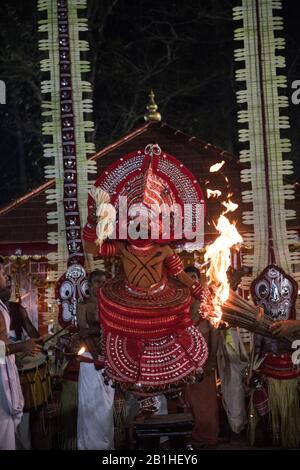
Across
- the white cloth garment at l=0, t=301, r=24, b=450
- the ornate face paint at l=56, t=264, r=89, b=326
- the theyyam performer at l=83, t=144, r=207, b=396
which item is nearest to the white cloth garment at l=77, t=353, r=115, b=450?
the ornate face paint at l=56, t=264, r=89, b=326

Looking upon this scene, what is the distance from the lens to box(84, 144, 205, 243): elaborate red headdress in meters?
8.20

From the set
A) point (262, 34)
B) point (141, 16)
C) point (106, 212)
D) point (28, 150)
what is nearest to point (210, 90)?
point (141, 16)

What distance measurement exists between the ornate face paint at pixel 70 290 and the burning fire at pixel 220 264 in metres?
1.45

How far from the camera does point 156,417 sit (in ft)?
25.5

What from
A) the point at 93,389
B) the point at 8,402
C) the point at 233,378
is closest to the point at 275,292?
the point at 233,378

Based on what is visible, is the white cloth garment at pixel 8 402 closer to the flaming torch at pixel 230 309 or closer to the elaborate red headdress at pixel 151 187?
the elaborate red headdress at pixel 151 187

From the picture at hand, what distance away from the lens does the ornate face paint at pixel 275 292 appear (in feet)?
29.8

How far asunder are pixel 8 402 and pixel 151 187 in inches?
85.3

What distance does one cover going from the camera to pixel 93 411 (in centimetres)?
899

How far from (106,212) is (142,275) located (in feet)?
2.04

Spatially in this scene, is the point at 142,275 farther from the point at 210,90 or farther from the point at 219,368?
→ the point at 210,90

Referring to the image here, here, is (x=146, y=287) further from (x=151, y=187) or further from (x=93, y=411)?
(x=93, y=411)

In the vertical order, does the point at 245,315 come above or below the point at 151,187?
below

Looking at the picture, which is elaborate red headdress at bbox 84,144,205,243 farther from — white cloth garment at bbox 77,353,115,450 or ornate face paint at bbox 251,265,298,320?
white cloth garment at bbox 77,353,115,450
